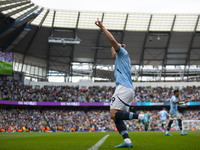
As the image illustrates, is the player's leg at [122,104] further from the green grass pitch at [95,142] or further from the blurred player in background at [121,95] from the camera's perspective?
the green grass pitch at [95,142]

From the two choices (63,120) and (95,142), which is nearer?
(95,142)

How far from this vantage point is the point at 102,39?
4700cm

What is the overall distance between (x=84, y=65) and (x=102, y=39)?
22.7 ft

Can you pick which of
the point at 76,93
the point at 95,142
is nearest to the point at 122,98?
the point at 95,142

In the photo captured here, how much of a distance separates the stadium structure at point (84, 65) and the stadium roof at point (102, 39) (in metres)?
0.17

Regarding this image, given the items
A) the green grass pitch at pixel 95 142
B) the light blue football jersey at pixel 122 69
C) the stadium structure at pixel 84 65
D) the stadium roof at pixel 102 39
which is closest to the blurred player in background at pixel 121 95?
the light blue football jersey at pixel 122 69

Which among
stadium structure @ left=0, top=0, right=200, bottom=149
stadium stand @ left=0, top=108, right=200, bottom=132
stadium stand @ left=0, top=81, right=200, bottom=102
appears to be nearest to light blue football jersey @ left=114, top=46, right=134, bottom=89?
stadium structure @ left=0, top=0, right=200, bottom=149

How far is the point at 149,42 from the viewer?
47562 mm

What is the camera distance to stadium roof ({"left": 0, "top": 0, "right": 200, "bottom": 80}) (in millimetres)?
43438

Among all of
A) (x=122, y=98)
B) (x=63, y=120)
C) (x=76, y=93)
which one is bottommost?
(x=63, y=120)

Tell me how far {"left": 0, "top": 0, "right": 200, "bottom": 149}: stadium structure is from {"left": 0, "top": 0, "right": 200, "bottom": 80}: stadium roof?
0.55 feet

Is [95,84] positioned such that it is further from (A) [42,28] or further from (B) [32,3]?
(B) [32,3]

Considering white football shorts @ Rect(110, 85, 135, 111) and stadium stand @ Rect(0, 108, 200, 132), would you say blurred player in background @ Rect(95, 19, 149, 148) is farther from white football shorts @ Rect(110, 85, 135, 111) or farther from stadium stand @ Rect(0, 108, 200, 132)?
stadium stand @ Rect(0, 108, 200, 132)

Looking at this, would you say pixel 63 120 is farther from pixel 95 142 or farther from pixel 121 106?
pixel 121 106
